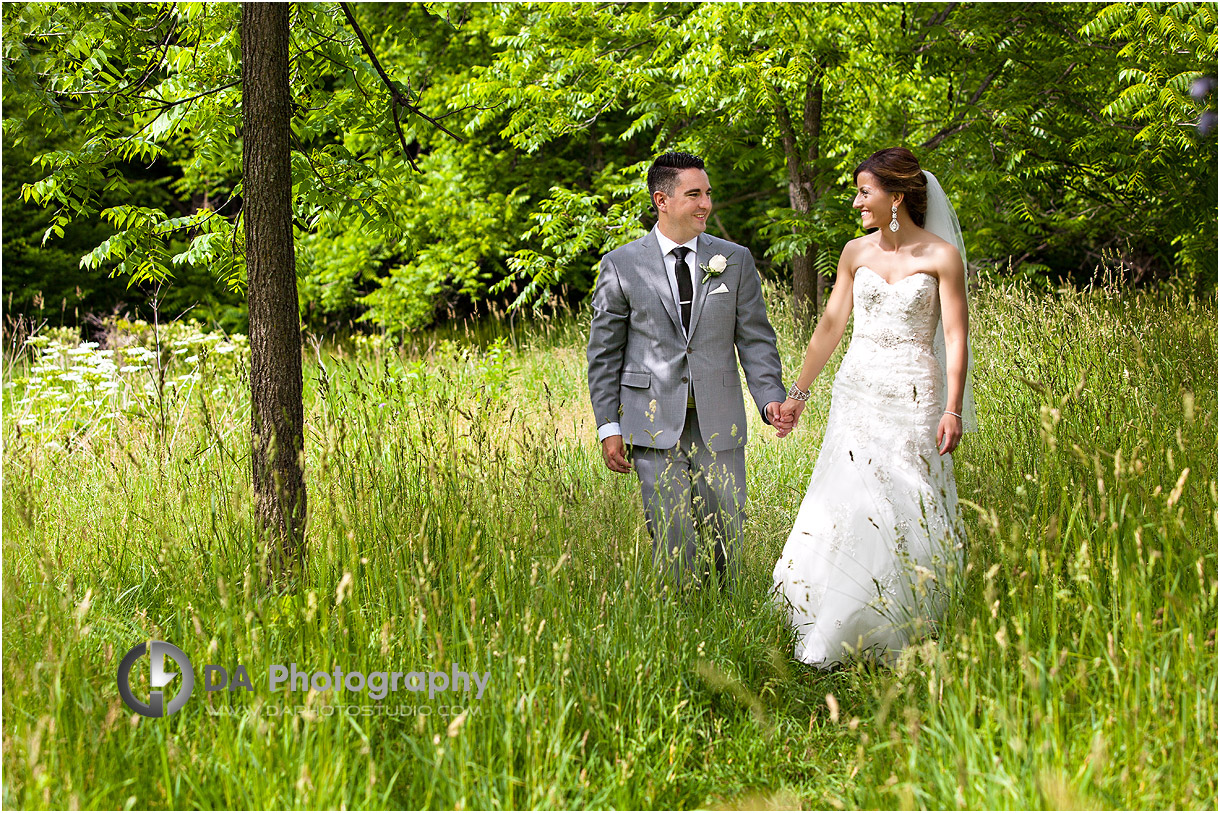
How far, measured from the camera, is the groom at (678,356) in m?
3.79

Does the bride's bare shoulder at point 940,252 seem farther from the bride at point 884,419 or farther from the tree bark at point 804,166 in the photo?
the tree bark at point 804,166

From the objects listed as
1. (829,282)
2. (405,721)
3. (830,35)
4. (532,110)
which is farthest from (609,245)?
(405,721)

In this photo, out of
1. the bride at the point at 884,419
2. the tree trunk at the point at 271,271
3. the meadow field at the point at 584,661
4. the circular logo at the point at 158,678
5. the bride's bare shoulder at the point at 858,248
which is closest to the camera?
the meadow field at the point at 584,661

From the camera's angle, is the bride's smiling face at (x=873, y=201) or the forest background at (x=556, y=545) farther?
the bride's smiling face at (x=873, y=201)

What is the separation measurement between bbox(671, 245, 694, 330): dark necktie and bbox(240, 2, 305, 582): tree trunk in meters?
1.64

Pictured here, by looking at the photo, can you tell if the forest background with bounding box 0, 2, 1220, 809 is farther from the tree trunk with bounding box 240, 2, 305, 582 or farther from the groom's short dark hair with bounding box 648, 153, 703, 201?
the groom's short dark hair with bounding box 648, 153, 703, 201

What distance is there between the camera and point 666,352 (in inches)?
151

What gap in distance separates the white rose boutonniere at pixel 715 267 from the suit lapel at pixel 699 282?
2 centimetres

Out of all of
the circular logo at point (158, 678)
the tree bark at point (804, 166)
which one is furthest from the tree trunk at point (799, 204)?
the circular logo at point (158, 678)

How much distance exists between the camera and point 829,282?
12.1 metres

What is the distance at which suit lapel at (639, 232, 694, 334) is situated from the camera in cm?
382

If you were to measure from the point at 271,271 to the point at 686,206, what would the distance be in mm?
1765

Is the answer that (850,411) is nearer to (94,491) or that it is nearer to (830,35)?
(94,491)

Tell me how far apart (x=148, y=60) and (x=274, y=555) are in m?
2.64
